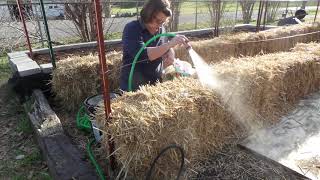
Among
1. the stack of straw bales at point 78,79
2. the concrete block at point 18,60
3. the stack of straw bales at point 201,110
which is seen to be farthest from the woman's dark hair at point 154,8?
the concrete block at point 18,60

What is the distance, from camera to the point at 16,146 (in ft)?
13.1

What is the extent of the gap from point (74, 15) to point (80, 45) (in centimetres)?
215

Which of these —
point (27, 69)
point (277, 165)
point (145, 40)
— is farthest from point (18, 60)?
point (277, 165)

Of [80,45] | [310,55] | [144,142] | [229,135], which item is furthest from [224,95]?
[80,45]

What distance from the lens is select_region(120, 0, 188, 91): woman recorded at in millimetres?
3175

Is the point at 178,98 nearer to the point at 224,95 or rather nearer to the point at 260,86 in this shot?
the point at 224,95

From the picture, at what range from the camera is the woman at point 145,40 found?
3.18m

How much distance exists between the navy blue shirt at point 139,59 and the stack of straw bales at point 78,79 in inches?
39.0

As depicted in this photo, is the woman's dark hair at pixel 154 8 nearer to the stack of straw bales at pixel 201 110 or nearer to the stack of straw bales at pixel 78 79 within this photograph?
the stack of straw bales at pixel 201 110

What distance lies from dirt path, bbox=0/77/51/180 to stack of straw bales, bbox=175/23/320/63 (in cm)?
288

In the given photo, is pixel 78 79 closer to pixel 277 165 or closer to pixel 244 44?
pixel 277 165

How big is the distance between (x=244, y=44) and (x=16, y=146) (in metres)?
4.61

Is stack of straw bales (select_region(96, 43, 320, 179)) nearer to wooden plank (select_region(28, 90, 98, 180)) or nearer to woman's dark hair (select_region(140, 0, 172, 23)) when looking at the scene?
wooden plank (select_region(28, 90, 98, 180))

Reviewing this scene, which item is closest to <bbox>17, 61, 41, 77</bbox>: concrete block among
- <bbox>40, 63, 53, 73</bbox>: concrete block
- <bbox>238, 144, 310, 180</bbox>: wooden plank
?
<bbox>40, 63, 53, 73</bbox>: concrete block
